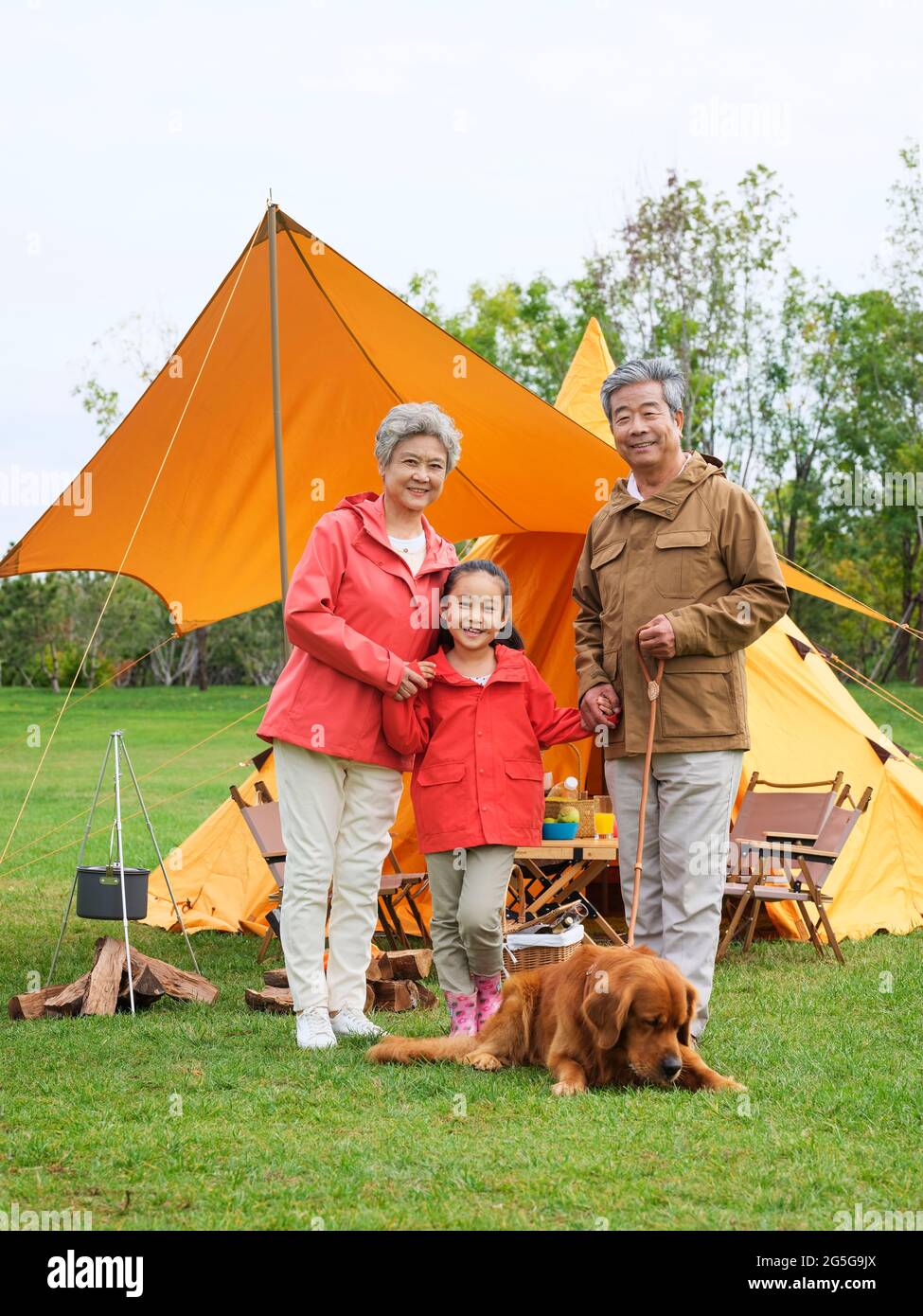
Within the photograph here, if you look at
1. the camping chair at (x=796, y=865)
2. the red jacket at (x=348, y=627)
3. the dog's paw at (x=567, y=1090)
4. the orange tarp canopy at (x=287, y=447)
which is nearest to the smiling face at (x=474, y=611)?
the red jacket at (x=348, y=627)

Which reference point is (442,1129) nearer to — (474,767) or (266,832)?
(474,767)

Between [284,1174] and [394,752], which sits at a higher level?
[394,752]

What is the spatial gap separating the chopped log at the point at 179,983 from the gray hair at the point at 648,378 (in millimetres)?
2667

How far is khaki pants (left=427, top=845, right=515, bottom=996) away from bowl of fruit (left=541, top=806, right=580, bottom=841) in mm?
1769

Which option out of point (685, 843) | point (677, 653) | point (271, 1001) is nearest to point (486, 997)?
point (685, 843)

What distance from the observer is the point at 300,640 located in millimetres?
3980

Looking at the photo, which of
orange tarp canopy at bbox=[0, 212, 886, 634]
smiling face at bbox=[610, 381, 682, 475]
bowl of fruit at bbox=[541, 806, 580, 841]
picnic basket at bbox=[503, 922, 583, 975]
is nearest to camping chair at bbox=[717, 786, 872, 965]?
bowl of fruit at bbox=[541, 806, 580, 841]

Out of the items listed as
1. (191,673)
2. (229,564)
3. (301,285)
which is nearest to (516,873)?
(229,564)

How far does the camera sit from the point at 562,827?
5.75 meters

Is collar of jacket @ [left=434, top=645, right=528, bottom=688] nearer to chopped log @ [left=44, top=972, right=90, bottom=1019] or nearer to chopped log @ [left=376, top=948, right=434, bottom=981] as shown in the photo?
chopped log @ [left=376, top=948, right=434, bottom=981]

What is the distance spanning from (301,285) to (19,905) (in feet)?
13.4

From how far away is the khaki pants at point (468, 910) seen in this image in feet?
12.6

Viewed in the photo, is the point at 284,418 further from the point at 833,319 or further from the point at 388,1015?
the point at 833,319
